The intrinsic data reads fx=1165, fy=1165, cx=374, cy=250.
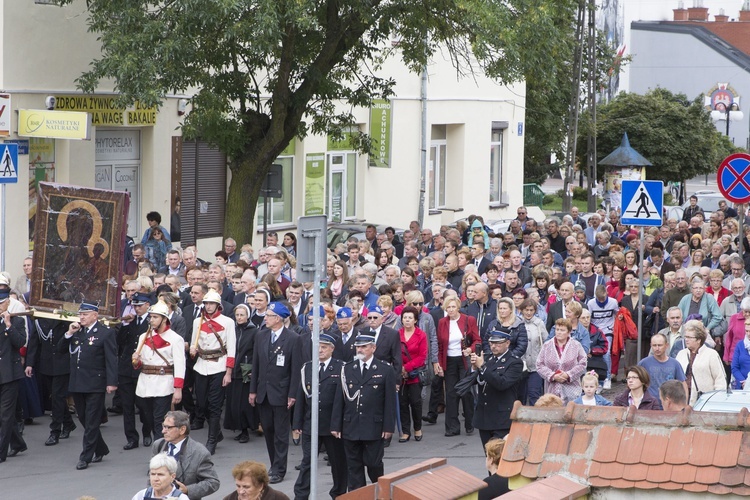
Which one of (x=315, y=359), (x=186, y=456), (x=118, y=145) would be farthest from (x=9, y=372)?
(x=118, y=145)

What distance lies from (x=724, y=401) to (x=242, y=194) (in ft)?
42.6

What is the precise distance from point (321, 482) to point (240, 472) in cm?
416

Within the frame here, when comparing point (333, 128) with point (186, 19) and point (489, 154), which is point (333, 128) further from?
point (489, 154)

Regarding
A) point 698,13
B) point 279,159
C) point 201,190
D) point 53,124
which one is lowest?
point 201,190

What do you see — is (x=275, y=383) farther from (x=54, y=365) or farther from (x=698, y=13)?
(x=698, y=13)

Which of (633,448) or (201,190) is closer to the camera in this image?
(633,448)

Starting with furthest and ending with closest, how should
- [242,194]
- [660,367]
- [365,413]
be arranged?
[242,194] < [660,367] < [365,413]

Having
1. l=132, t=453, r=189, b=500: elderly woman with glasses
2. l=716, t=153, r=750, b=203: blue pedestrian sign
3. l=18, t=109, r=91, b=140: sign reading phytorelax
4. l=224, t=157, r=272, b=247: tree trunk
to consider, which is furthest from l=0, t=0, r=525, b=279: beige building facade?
l=132, t=453, r=189, b=500: elderly woman with glasses

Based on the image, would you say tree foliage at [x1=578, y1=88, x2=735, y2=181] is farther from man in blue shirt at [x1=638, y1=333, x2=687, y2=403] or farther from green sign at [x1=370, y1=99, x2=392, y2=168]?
man in blue shirt at [x1=638, y1=333, x2=687, y2=403]

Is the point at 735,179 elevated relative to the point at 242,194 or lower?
elevated

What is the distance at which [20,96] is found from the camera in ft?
67.2

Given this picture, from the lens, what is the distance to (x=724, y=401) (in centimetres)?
888

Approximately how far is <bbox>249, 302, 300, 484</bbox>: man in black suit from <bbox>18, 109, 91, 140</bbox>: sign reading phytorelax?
28.1 feet

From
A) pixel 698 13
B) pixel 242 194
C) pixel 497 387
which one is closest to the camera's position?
pixel 497 387
